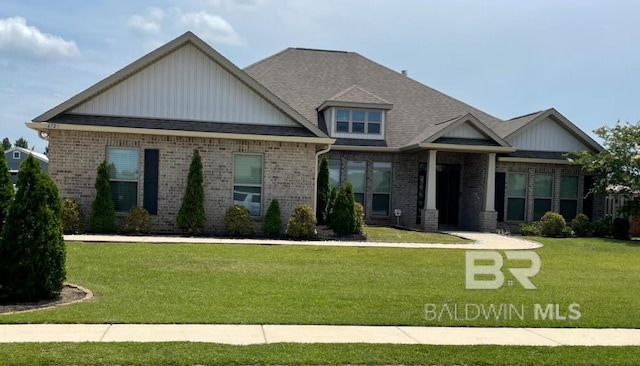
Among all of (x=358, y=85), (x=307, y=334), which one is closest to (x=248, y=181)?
(x=358, y=85)

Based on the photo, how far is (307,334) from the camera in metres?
6.97

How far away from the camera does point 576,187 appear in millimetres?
23906

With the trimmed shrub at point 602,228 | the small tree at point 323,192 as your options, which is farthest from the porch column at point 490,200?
the small tree at point 323,192

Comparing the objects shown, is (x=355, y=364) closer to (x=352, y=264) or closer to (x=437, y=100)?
(x=352, y=264)

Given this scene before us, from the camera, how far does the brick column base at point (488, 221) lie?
21.9 m

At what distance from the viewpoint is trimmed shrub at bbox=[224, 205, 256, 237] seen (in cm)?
1783

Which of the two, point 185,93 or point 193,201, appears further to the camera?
point 185,93

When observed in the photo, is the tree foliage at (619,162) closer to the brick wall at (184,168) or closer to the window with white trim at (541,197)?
the window with white trim at (541,197)

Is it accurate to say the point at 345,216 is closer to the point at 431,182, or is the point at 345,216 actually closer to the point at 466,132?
the point at 431,182

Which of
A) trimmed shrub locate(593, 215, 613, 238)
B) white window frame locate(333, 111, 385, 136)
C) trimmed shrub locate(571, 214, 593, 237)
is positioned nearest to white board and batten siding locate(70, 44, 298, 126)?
white window frame locate(333, 111, 385, 136)

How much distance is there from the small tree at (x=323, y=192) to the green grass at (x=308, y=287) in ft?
19.0

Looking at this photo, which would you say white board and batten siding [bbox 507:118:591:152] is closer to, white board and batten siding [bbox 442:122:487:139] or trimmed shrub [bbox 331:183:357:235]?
white board and batten siding [bbox 442:122:487:139]

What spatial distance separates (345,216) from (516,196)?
8571 mm

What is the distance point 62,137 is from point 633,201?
19806mm
